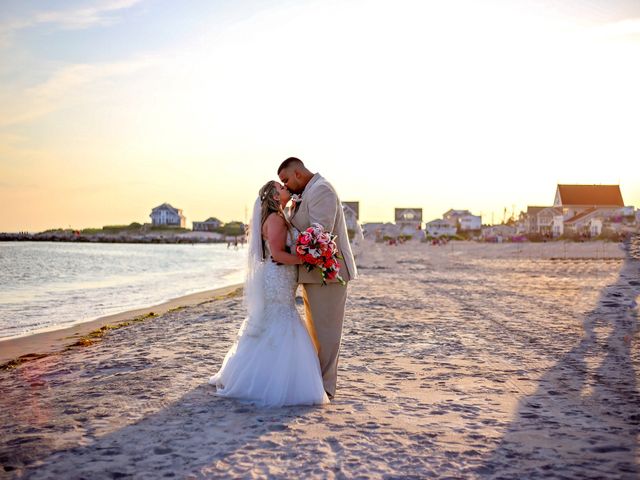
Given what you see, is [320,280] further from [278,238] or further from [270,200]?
[270,200]

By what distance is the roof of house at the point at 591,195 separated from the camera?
382 ft

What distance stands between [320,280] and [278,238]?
58cm

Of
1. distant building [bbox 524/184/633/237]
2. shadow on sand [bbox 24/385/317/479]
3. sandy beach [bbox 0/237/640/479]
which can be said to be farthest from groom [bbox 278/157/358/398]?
distant building [bbox 524/184/633/237]

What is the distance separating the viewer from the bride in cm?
598

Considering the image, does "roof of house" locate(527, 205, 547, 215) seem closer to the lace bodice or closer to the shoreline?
the shoreline

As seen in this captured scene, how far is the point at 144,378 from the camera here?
7.14 metres

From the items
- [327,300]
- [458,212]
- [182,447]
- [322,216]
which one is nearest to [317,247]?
[322,216]

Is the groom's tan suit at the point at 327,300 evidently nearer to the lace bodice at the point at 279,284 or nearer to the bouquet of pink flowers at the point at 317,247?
the lace bodice at the point at 279,284

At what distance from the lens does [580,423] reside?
211 inches

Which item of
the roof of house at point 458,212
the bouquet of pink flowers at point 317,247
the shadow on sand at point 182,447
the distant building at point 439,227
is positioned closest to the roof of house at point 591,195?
the distant building at point 439,227

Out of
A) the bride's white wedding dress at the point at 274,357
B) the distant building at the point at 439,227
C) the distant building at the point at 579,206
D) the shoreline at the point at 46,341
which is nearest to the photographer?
the bride's white wedding dress at the point at 274,357

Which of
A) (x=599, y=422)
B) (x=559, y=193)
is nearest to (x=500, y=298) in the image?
(x=599, y=422)

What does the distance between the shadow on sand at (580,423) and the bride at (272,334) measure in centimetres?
196

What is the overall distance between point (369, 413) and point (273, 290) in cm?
154
